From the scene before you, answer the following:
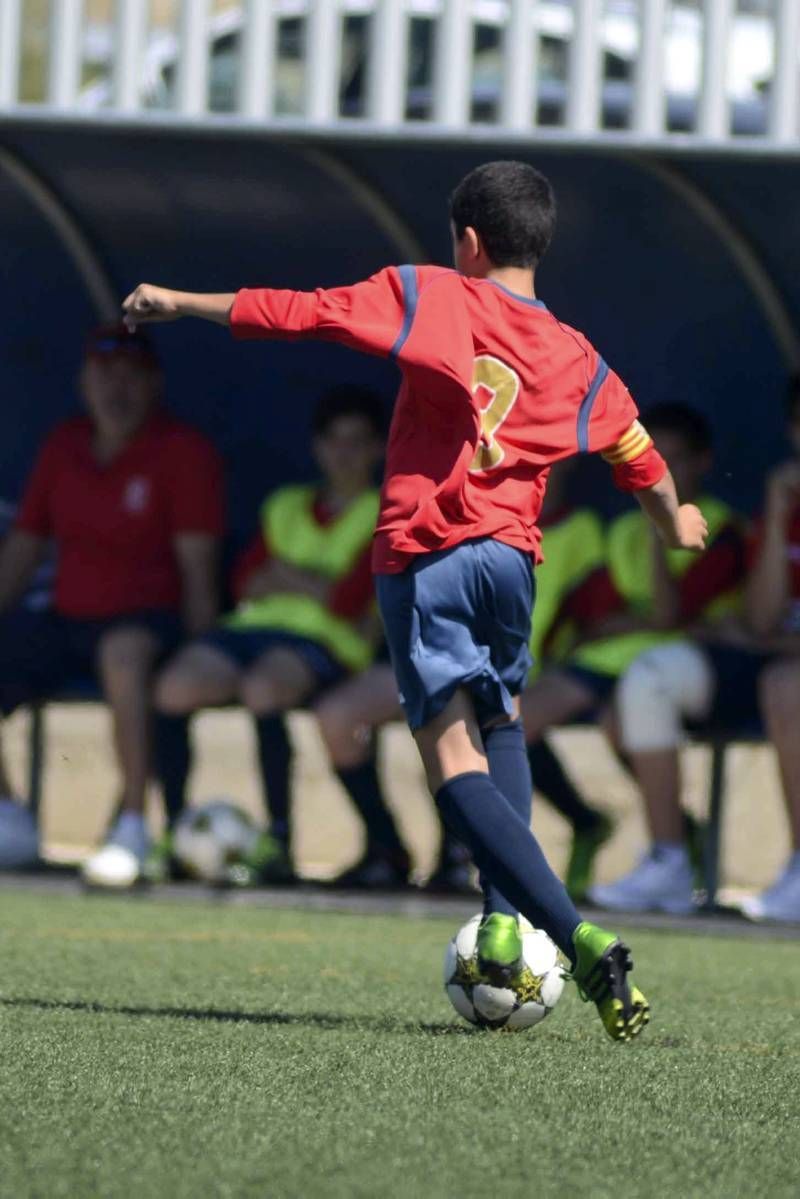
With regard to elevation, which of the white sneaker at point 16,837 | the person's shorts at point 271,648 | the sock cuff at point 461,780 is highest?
the sock cuff at point 461,780

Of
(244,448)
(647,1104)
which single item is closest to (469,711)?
(647,1104)

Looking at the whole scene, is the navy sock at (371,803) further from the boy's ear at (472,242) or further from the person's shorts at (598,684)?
the boy's ear at (472,242)

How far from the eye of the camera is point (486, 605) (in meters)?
4.17

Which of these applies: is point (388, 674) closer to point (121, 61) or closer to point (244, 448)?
point (244, 448)

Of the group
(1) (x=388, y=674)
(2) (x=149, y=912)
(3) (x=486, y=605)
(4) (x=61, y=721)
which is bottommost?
(4) (x=61, y=721)

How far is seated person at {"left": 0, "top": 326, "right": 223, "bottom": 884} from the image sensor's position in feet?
25.2

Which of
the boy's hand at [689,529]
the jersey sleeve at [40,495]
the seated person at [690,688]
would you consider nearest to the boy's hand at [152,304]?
the boy's hand at [689,529]

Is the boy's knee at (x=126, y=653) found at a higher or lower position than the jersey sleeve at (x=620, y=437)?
lower

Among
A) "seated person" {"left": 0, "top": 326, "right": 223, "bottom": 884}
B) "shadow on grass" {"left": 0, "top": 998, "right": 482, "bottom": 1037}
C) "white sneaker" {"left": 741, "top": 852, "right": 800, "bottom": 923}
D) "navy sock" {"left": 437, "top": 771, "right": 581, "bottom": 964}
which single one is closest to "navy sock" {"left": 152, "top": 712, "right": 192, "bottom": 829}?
"seated person" {"left": 0, "top": 326, "right": 223, "bottom": 884}

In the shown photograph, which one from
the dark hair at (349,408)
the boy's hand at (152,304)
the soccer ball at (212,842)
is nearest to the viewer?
the boy's hand at (152,304)

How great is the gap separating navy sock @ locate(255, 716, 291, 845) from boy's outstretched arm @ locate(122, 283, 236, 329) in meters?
3.66

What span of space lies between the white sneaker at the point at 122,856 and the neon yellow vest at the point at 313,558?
729mm

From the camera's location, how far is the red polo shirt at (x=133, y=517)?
7.72 meters

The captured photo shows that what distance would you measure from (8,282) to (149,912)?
9.41 ft
